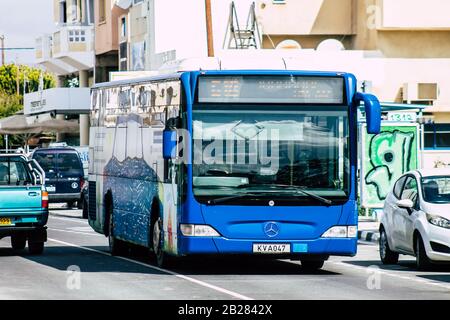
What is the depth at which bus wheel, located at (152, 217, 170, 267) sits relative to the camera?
20739 millimetres

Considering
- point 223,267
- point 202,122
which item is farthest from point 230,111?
point 223,267

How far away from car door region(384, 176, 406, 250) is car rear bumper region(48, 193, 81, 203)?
83.0 ft

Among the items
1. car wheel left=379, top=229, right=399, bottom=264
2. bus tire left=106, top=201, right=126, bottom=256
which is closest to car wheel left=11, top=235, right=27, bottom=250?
bus tire left=106, top=201, right=126, bottom=256

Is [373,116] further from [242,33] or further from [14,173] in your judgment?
[242,33]

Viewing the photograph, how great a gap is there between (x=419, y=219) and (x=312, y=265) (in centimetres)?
174

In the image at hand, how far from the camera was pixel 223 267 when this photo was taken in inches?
846

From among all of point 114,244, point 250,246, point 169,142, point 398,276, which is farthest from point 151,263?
point 398,276

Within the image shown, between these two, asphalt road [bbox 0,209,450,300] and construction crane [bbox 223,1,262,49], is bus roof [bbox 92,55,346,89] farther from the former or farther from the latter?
construction crane [bbox 223,1,262,49]

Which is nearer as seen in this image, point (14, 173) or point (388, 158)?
point (14, 173)

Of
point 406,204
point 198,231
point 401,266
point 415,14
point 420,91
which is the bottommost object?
point 401,266

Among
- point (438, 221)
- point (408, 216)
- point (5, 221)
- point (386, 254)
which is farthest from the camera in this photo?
point (5, 221)

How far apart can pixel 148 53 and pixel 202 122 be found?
40.0m

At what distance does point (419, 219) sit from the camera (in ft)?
68.4
